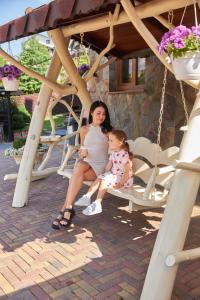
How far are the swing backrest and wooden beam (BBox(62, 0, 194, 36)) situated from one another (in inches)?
50.4

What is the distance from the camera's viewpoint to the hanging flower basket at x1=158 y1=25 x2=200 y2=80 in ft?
6.89

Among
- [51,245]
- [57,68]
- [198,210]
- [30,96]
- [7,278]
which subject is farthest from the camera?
[30,96]

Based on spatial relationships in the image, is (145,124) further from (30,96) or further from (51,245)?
(30,96)

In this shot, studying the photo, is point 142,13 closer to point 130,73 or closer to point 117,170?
point 117,170

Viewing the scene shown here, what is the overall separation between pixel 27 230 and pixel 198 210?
6.78 ft

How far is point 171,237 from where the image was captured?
2.25 metres

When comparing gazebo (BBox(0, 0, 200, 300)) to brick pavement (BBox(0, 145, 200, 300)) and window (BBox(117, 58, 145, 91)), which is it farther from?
window (BBox(117, 58, 145, 91))

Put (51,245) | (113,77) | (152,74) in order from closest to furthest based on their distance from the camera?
(51,245), (152,74), (113,77)

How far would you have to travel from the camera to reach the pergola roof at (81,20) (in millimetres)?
2801

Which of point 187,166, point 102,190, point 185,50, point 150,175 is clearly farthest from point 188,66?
point 150,175

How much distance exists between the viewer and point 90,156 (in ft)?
12.5

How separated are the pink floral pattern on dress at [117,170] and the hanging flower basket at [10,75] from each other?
2236 millimetres

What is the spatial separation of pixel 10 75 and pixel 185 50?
3.44m

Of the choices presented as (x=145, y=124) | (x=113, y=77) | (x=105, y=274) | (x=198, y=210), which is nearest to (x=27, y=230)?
(x=105, y=274)
